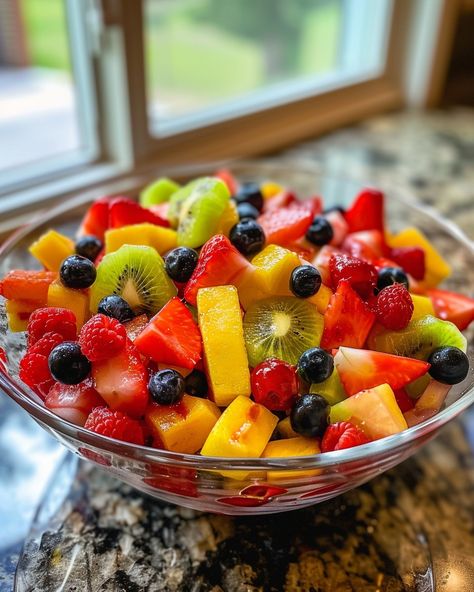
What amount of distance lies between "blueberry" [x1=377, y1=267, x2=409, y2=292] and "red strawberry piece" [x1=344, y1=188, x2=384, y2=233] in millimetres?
182

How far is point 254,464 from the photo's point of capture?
0.59 metres

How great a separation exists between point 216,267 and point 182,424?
0.68 feet

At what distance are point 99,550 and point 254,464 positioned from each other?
295 millimetres

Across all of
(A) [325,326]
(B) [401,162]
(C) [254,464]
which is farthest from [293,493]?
(B) [401,162]

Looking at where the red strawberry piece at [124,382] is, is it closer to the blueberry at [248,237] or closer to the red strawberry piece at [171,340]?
the red strawberry piece at [171,340]

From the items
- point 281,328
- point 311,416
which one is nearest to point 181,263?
point 281,328

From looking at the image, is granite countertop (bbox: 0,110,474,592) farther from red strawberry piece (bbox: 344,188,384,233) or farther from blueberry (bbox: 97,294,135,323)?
red strawberry piece (bbox: 344,188,384,233)

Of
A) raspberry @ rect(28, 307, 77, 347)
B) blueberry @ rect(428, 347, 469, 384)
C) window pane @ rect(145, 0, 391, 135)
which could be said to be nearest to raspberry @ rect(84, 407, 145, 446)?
raspberry @ rect(28, 307, 77, 347)

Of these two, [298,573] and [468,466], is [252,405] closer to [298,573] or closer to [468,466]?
[298,573]

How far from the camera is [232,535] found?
783 millimetres

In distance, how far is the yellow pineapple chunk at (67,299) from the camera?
81 cm

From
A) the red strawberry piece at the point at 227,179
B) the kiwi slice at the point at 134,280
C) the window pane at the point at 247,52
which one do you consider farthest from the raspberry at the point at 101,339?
the window pane at the point at 247,52

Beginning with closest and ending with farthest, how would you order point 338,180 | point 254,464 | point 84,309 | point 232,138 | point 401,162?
1. point 254,464
2. point 84,309
3. point 338,180
4. point 232,138
5. point 401,162

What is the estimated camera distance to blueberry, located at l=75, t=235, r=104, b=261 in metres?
0.90
